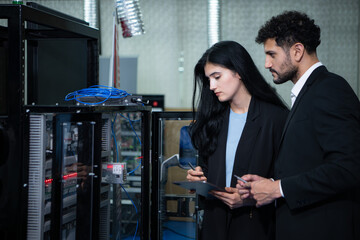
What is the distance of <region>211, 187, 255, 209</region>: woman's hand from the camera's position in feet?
4.91

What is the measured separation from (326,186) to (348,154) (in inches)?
4.7

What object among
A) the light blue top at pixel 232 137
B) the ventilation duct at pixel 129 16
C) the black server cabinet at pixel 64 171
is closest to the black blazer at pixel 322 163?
the light blue top at pixel 232 137

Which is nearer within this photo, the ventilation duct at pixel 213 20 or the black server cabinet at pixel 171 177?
the black server cabinet at pixel 171 177

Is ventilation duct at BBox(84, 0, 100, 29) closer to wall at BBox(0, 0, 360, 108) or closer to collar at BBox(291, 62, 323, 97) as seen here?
wall at BBox(0, 0, 360, 108)

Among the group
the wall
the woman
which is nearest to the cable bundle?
the woman

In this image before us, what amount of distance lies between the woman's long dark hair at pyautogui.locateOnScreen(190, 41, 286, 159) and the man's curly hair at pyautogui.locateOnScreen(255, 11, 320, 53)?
26cm

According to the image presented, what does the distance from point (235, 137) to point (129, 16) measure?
5.08 ft

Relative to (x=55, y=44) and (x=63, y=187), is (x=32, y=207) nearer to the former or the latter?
(x=63, y=187)

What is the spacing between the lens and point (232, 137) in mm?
1646

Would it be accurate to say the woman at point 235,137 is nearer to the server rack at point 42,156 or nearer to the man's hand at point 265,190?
the man's hand at point 265,190

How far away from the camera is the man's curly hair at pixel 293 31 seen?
1306mm

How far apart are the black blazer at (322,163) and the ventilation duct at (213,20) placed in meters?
3.33

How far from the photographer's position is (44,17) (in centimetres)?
164

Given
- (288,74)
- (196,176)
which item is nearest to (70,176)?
(196,176)
